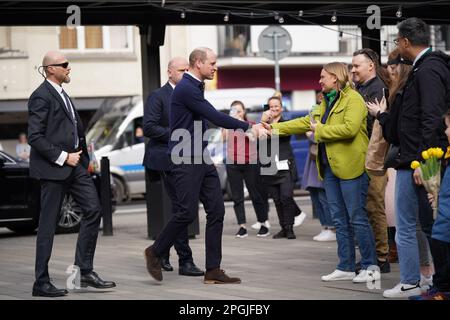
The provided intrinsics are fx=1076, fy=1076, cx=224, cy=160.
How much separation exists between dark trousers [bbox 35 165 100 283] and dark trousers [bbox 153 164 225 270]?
658 mm

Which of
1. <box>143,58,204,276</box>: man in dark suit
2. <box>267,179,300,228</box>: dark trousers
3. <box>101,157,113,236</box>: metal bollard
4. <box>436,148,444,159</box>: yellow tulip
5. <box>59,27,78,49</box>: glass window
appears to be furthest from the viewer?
<box>59,27,78,49</box>: glass window

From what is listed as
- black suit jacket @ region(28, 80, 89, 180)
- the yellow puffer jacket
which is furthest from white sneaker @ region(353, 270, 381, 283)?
black suit jacket @ region(28, 80, 89, 180)

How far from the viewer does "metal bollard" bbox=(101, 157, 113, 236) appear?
15734 mm

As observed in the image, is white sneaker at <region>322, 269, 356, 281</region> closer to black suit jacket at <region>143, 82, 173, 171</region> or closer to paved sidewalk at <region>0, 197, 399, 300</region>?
paved sidewalk at <region>0, 197, 399, 300</region>

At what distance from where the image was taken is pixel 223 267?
36.6ft

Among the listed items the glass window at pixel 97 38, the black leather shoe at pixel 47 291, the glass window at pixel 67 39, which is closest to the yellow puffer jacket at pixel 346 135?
the black leather shoe at pixel 47 291

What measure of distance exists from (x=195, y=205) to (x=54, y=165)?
4.42 ft

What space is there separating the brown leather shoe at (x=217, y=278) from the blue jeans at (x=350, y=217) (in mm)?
1006

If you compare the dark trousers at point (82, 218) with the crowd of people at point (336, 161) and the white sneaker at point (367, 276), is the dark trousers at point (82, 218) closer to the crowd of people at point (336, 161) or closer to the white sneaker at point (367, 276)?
the crowd of people at point (336, 161)

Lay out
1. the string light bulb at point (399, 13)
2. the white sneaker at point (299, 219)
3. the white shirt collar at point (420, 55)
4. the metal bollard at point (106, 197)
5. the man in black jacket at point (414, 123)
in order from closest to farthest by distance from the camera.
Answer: the man in black jacket at point (414, 123) → the white shirt collar at point (420, 55) → the string light bulb at point (399, 13) → the metal bollard at point (106, 197) → the white sneaker at point (299, 219)

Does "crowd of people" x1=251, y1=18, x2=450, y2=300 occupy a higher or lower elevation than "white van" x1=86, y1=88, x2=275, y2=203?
higher

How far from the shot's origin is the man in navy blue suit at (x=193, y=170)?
9.73m

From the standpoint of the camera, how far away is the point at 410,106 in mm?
8352

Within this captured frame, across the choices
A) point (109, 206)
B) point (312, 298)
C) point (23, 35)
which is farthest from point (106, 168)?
point (23, 35)
